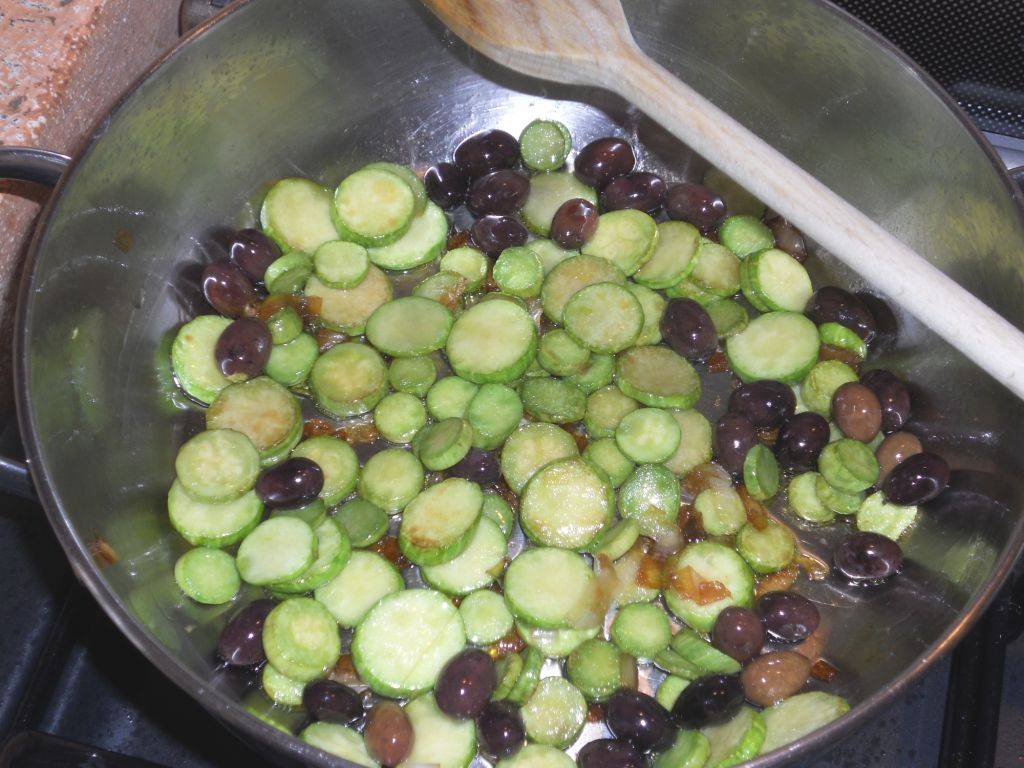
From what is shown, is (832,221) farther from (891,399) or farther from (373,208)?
(373,208)

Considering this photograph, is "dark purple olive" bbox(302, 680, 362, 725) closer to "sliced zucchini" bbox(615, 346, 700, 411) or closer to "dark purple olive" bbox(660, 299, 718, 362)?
"sliced zucchini" bbox(615, 346, 700, 411)

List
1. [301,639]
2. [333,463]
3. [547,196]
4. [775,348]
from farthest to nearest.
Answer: [547,196], [775,348], [333,463], [301,639]

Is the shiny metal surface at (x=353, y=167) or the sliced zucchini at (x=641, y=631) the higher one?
the shiny metal surface at (x=353, y=167)

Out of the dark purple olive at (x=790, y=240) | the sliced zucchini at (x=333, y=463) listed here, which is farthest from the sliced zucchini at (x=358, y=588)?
the dark purple olive at (x=790, y=240)

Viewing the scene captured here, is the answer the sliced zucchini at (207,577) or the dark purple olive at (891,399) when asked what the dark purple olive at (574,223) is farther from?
the sliced zucchini at (207,577)

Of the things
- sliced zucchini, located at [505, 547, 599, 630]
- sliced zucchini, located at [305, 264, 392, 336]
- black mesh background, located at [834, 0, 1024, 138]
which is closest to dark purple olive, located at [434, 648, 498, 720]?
sliced zucchini, located at [505, 547, 599, 630]

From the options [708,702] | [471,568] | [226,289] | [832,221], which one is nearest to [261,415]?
[226,289]

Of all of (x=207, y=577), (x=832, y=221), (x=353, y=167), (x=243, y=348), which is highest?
(x=832, y=221)
